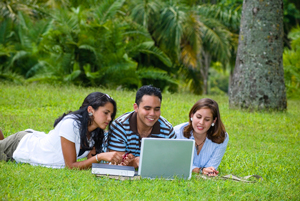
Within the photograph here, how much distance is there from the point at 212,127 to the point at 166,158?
1.11 meters

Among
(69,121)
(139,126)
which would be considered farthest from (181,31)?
(69,121)

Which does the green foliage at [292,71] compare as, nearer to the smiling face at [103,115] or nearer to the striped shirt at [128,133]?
the striped shirt at [128,133]

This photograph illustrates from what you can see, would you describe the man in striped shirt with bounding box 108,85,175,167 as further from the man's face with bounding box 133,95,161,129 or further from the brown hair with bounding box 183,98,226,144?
the brown hair with bounding box 183,98,226,144

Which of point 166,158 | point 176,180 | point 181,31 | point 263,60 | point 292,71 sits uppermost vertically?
point 181,31

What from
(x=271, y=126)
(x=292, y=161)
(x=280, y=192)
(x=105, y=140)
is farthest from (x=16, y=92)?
(x=280, y=192)

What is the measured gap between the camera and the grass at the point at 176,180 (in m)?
3.65

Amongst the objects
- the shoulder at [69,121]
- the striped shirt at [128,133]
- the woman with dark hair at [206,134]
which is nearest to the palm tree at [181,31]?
the woman with dark hair at [206,134]

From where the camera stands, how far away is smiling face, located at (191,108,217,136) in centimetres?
459

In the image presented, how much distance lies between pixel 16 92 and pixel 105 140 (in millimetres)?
5899

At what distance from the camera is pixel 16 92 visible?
385 inches

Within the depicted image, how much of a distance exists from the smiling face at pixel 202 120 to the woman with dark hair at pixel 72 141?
3.39ft

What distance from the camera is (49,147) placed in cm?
457

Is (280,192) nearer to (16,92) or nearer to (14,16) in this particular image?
(16,92)

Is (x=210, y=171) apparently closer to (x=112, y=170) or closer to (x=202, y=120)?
(x=202, y=120)
